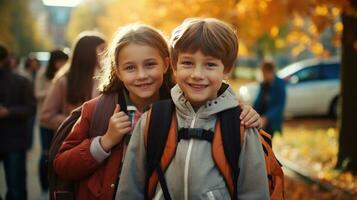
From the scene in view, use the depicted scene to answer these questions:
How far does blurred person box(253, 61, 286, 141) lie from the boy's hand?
5428 mm

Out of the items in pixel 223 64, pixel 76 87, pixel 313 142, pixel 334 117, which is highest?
pixel 223 64

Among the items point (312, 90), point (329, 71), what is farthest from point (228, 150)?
point (329, 71)

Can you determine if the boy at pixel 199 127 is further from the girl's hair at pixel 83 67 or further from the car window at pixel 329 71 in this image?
the car window at pixel 329 71

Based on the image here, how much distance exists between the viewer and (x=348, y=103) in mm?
8703

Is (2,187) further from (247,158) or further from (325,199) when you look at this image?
(247,158)

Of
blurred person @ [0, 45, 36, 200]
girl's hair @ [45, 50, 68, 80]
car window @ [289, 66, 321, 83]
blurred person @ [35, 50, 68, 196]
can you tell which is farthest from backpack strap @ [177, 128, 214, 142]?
car window @ [289, 66, 321, 83]

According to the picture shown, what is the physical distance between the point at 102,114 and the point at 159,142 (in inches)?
21.8

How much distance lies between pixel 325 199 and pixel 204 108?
4.92 metres

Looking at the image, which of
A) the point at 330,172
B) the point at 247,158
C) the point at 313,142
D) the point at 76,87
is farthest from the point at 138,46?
the point at 313,142

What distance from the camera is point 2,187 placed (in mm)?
7457

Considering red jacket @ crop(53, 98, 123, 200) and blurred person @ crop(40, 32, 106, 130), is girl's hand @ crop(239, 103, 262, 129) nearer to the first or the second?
red jacket @ crop(53, 98, 123, 200)

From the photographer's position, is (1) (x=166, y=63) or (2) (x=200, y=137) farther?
(1) (x=166, y=63)

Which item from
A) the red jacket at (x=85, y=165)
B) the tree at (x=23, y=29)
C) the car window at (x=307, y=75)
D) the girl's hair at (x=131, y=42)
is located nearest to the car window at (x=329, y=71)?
the car window at (x=307, y=75)

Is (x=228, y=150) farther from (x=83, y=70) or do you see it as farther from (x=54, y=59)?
(x=54, y=59)
